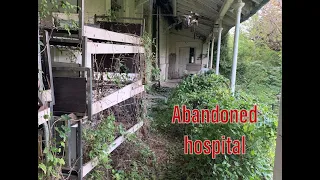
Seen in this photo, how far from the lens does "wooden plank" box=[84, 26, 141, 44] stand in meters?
2.25

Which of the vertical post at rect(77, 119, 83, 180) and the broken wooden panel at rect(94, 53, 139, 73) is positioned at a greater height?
the broken wooden panel at rect(94, 53, 139, 73)

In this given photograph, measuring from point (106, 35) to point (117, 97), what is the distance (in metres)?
0.75

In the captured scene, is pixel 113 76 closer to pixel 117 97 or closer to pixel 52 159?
pixel 117 97

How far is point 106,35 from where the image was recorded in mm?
2582

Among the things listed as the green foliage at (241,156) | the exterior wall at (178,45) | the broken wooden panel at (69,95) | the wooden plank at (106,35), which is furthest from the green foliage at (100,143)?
the exterior wall at (178,45)

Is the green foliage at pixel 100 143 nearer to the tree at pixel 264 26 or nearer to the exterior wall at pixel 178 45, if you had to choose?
the tree at pixel 264 26

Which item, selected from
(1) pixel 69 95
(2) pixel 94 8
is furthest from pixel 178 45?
(1) pixel 69 95

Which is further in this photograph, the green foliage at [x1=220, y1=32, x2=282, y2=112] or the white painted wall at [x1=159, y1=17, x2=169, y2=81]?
the green foliage at [x1=220, y1=32, x2=282, y2=112]

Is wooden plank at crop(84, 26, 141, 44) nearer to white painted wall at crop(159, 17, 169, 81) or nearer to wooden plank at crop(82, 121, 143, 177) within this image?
wooden plank at crop(82, 121, 143, 177)

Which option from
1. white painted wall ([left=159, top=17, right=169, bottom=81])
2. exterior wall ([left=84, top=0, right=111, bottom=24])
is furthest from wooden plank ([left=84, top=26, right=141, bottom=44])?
white painted wall ([left=159, top=17, right=169, bottom=81])

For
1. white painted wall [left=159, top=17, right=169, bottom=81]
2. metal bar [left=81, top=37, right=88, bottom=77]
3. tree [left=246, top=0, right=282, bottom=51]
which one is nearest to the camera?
metal bar [left=81, top=37, right=88, bottom=77]

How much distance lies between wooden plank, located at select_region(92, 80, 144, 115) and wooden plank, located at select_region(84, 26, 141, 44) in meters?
0.62
